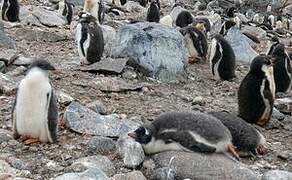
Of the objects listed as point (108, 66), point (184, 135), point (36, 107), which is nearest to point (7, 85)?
point (36, 107)

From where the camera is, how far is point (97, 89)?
7613mm

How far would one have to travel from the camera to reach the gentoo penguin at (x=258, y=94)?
23.4 feet

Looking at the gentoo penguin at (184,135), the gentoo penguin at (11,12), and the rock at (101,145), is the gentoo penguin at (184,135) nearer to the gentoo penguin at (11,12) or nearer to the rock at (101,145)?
the rock at (101,145)

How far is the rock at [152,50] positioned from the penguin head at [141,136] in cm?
369

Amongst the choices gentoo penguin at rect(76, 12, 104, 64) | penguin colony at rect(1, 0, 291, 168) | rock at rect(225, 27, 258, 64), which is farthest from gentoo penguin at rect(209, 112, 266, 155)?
rock at rect(225, 27, 258, 64)

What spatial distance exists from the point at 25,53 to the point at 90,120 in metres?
4.25

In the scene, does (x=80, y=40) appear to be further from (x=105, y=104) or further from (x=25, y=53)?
(x=105, y=104)

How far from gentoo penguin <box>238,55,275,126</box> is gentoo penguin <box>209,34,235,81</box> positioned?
2353 mm

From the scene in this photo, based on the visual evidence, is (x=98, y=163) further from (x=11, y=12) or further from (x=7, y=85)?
(x=11, y=12)

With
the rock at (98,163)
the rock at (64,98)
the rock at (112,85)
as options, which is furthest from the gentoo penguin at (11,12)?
the rock at (98,163)

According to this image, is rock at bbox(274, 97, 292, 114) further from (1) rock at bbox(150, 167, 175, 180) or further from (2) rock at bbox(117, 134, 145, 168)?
(1) rock at bbox(150, 167, 175, 180)

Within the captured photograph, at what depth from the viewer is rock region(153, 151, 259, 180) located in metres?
4.78

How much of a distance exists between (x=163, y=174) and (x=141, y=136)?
51cm

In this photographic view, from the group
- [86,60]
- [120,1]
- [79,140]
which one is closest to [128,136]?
[79,140]
